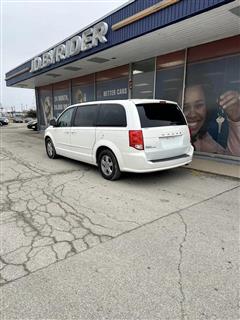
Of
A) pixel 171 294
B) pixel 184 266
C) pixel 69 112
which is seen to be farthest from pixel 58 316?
pixel 69 112

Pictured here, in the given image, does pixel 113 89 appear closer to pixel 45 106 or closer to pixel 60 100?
pixel 60 100

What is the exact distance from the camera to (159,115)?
205 inches

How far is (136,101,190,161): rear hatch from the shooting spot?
4875 mm

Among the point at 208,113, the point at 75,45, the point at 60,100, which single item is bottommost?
the point at 208,113

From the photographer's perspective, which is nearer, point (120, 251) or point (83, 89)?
point (120, 251)

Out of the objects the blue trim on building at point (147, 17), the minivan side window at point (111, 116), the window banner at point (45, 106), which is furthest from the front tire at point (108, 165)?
the window banner at point (45, 106)

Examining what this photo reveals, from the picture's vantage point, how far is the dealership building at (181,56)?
5.98 m

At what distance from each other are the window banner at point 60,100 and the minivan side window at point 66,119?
8.43 meters

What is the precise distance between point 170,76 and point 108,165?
197 inches

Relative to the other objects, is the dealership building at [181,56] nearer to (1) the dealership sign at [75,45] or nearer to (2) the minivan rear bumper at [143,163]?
(1) the dealership sign at [75,45]

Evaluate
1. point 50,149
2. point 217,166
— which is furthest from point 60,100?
point 217,166

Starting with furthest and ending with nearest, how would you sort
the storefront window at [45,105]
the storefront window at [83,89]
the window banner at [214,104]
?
the storefront window at [45,105] → the storefront window at [83,89] → the window banner at [214,104]

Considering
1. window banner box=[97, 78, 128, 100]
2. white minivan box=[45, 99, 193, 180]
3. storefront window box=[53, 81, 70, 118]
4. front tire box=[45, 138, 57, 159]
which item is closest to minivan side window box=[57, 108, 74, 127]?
white minivan box=[45, 99, 193, 180]

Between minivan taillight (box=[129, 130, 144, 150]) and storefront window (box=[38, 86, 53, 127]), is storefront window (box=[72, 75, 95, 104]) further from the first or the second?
minivan taillight (box=[129, 130, 144, 150])
